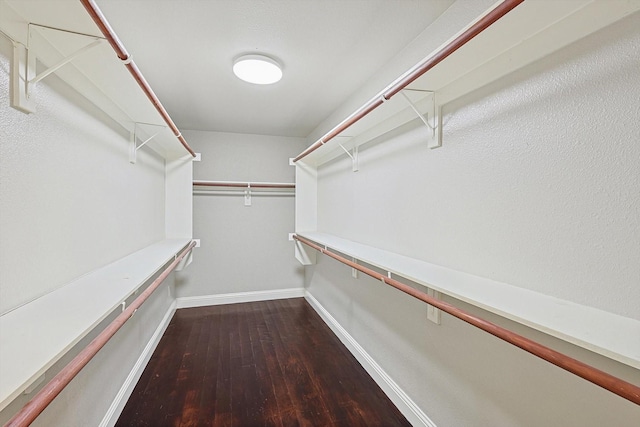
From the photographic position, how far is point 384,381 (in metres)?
2.02

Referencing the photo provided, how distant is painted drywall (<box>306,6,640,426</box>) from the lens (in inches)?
32.4

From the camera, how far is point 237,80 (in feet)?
7.47

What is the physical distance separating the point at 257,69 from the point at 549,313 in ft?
6.66

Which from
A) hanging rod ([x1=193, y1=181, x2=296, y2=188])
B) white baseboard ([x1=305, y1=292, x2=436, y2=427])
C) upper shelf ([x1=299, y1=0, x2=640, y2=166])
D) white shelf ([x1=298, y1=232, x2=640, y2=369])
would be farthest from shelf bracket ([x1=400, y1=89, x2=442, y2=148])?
hanging rod ([x1=193, y1=181, x2=296, y2=188])

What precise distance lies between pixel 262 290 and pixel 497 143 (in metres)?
3.47

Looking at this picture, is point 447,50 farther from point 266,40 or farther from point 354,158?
point 354,158

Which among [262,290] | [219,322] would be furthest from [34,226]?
[262,290]

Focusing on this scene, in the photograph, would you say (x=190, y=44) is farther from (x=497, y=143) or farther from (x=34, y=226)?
(x=497, y=143)

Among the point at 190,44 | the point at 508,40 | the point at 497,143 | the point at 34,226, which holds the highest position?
the point at 190,44

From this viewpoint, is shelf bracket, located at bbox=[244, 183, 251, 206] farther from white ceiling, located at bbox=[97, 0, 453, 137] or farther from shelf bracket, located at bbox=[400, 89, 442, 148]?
shelf bracket, located at bbox=[400, 89, 442, 148]

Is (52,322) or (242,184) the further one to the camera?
(242,184)

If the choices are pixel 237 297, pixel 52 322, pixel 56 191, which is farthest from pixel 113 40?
pixel 237 297

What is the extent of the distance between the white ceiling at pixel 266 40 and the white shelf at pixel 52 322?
1.33 meters

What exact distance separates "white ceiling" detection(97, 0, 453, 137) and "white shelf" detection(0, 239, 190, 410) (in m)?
1.33
